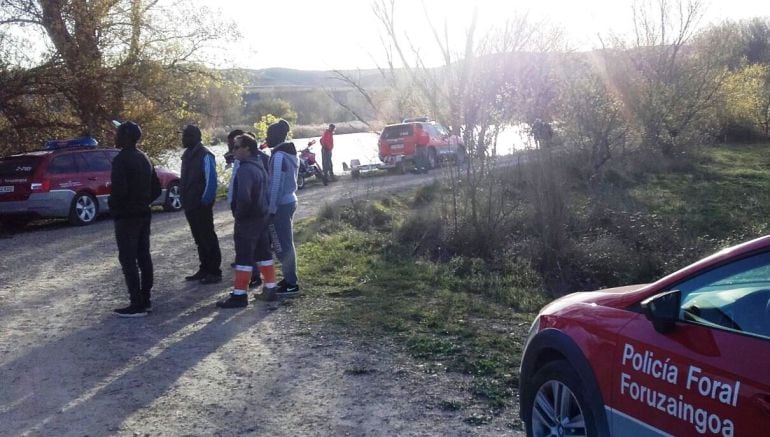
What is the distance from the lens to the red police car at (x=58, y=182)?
53.6 ft

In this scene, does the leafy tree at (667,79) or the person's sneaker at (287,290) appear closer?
the person's sneaker at (287,290)

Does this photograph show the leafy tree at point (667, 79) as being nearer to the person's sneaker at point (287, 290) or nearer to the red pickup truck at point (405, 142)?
the red pickup truck at point (405, 142)

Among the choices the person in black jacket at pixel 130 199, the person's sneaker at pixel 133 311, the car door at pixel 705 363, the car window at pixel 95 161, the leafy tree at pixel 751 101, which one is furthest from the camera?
the leafy tree at pixel 751 101

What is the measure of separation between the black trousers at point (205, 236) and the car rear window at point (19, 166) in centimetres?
770

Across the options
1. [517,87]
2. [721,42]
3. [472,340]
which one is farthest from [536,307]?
[721,42]

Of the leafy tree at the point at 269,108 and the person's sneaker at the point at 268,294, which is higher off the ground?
the leafy tree at the point at 269,108

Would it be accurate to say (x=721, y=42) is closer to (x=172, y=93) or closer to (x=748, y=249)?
(x=172, y=93)

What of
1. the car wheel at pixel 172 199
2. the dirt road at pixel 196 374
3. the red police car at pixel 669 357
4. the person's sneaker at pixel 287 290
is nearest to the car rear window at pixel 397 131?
the car wheel at pixel 172 199

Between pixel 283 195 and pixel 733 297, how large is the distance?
6.19 m

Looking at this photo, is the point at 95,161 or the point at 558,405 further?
the point at 95,161

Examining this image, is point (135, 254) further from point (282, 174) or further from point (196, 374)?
point (196, 374)

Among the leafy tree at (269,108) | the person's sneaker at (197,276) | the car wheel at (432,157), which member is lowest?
the person's sneaker at (197,276)

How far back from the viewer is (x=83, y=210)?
57.2 ft

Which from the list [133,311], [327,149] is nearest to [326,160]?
[327,149]
